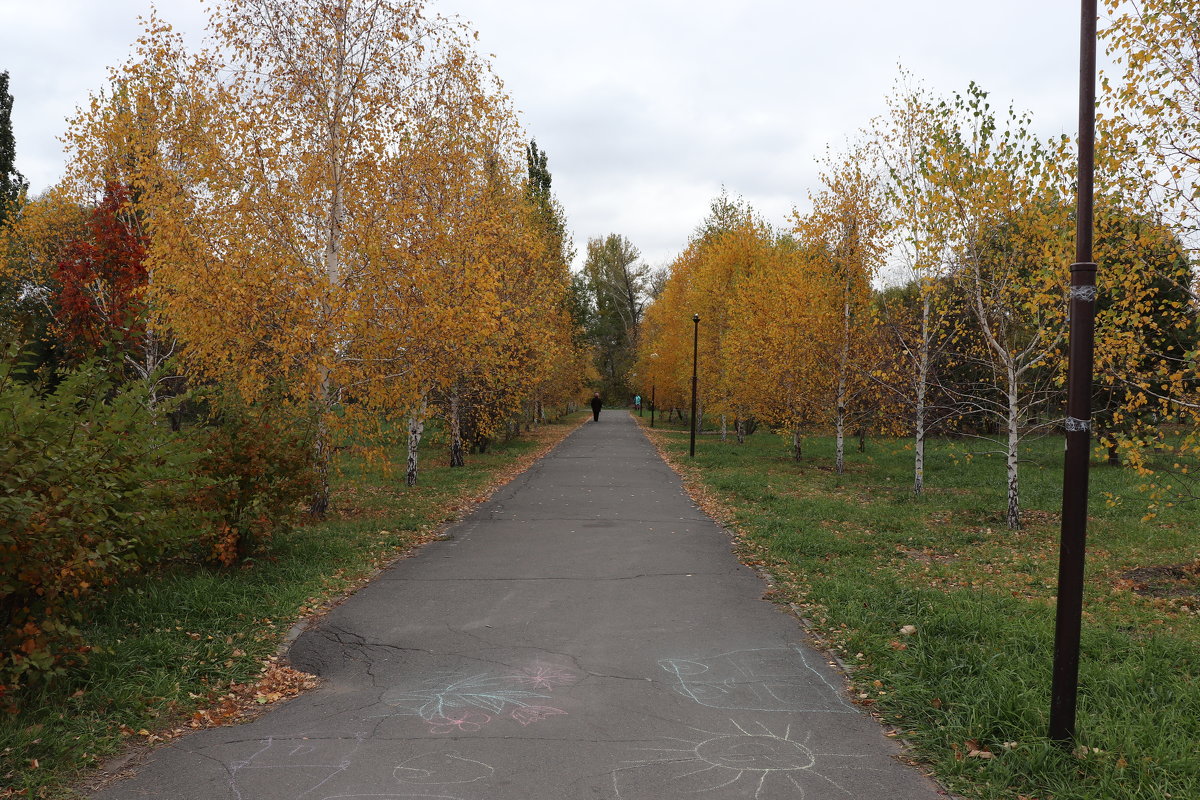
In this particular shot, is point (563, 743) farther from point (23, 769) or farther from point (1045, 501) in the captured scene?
point (1045, 501)

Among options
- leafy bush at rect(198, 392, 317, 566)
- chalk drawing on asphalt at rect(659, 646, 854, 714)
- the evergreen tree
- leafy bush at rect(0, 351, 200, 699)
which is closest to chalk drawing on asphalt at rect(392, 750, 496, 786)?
chalk drawing on asphalt at rect(659, 646, 854, 714)

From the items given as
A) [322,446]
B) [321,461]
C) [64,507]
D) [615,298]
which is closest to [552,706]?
[64,507]

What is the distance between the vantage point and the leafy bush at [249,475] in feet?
23.1

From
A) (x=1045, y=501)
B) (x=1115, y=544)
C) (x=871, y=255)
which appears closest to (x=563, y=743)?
(x=1115, y=544)

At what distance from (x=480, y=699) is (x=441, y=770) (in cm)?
92

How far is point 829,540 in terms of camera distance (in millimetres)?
9625

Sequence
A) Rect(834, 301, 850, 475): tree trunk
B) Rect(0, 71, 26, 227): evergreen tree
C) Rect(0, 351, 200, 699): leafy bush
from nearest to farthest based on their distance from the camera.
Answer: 1. Rect(0, 351, 200, 699): leafy bush
2. Rect(834, 301, 850, 475): tree trunk
3. Rect(0, 71, 26, 227): evergreen tree

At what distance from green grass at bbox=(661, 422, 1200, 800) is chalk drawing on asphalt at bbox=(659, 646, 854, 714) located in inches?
11.5

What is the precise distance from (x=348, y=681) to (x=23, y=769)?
1.78 metres

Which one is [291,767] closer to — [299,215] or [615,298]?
[299,215]

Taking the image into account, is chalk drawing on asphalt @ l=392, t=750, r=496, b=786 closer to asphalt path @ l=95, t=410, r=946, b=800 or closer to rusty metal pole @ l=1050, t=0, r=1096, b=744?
asphalt path @ l=95, t=410, r=946, b=800

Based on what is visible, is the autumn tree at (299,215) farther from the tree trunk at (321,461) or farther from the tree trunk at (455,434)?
the tree trunk at (455,434)

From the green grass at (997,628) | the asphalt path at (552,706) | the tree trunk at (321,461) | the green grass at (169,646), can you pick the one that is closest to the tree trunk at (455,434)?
the tree trunk at (321,461)

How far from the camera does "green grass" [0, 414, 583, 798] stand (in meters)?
3.78
